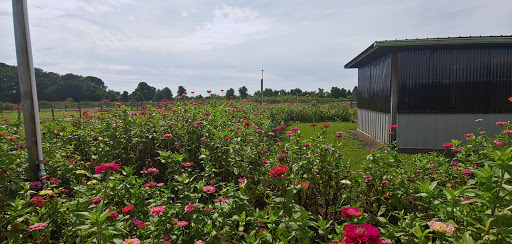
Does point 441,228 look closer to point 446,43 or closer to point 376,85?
point 446,43

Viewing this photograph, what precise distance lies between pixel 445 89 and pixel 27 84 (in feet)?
26.8

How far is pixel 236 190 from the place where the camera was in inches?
91.9

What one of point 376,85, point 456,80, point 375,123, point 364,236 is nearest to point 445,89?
point 456,80

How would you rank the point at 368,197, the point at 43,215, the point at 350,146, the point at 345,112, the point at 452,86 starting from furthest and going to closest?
the point at 345,112
the point at 350,146
the point at 452,86
the point at 368,197
the point at 43,215

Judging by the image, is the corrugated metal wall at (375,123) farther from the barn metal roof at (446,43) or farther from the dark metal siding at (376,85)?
the barn metal roof at (446,43)

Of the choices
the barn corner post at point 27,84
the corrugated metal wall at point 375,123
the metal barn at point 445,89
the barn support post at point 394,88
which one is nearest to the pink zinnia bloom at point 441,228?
the barn corner post at point 27,84

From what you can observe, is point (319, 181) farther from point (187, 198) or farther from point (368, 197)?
point (187, 198)

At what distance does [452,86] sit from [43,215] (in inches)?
321

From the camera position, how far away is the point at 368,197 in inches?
107

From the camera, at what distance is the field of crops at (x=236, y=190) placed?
151 cm

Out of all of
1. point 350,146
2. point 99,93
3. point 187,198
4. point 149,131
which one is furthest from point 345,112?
point 99,93

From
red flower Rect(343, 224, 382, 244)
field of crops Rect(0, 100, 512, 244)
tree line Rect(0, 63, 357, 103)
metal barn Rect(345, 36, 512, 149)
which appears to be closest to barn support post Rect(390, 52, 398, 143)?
metal barn Rect(345, 36, 512, 149)

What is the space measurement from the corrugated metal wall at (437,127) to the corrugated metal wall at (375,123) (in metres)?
0.44

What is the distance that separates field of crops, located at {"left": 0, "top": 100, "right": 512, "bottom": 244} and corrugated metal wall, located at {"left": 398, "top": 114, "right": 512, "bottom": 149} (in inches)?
150
